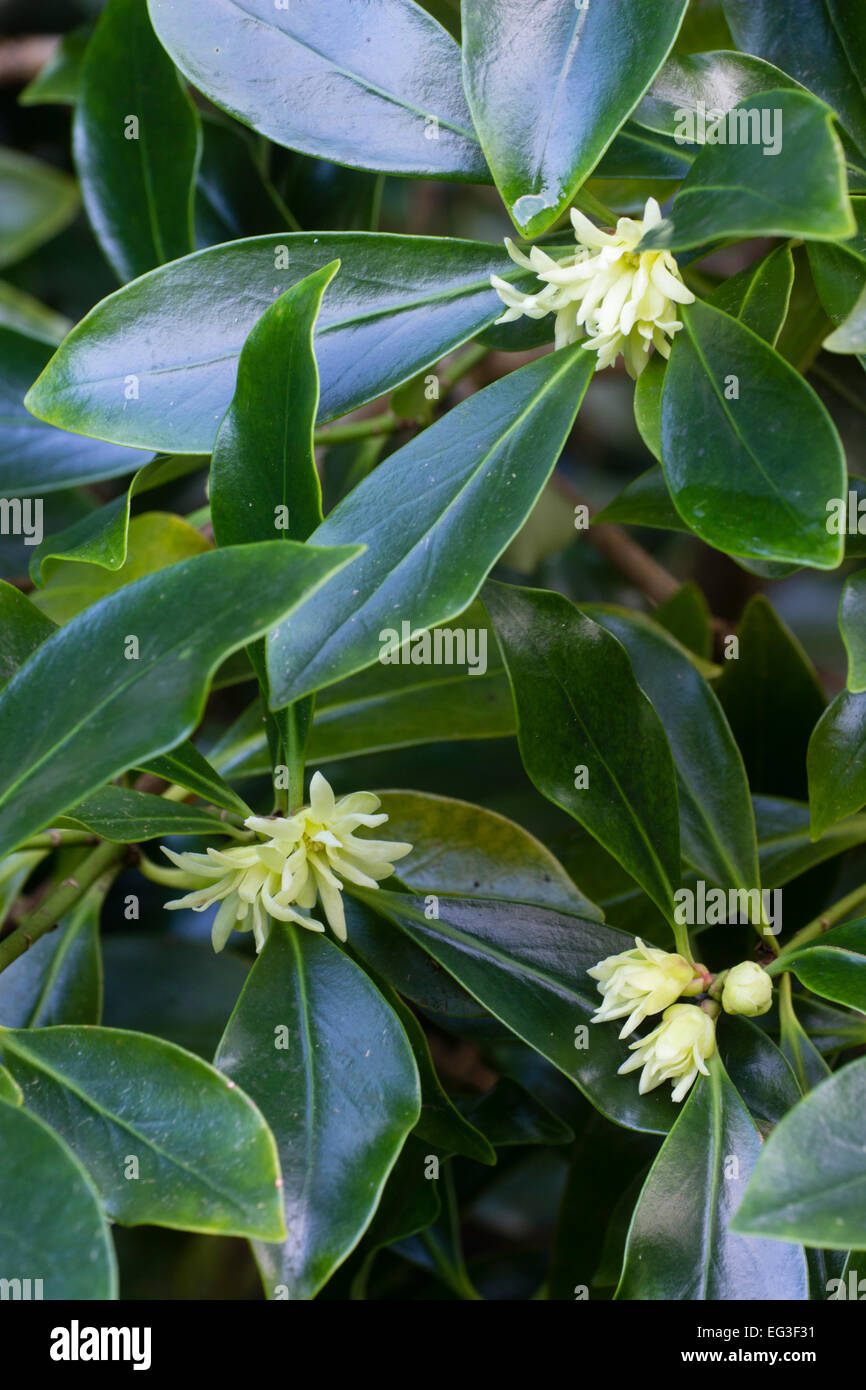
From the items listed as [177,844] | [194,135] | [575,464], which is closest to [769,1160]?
[177,844]

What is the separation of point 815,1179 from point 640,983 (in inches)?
7.0

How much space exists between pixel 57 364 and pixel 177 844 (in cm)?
49

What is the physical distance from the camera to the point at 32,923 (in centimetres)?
81

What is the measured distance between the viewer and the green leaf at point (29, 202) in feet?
4.99

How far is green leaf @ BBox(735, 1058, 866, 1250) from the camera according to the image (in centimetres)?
53

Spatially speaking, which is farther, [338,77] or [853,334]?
[338,77]

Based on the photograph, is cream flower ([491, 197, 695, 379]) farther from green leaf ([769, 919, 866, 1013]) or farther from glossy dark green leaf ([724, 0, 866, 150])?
green leaf ([769, 919, 866, 1013])

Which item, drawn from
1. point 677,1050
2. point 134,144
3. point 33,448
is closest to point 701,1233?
point 677,1050

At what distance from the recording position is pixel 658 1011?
0.72m

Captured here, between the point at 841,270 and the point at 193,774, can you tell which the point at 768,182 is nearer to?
the point at 841,270

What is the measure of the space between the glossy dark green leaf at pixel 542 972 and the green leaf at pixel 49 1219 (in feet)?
0.84

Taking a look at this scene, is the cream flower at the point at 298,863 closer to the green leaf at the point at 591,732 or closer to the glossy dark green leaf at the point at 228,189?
the green leaf at the point at 591,732

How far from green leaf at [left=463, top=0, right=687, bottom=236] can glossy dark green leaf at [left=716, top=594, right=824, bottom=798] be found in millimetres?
465

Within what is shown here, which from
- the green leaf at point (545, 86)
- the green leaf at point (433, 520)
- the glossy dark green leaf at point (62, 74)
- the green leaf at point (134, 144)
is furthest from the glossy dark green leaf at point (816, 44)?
the glossy dark green leaf at point (62, 74)
